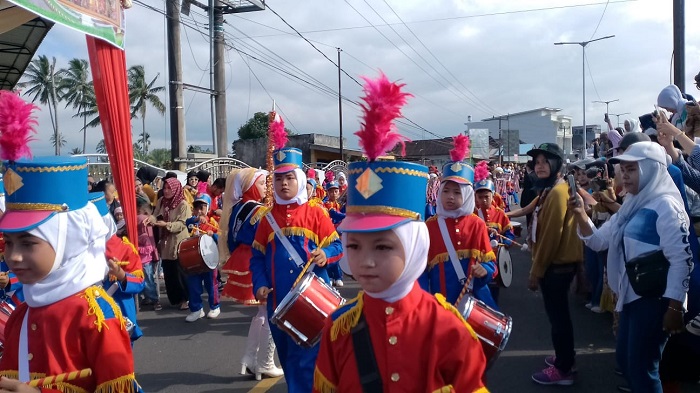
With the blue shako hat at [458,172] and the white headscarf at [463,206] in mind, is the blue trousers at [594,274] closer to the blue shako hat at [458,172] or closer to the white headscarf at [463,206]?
the blue shako hat at [458,172]

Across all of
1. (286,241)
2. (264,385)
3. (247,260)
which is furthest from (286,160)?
(264,385)

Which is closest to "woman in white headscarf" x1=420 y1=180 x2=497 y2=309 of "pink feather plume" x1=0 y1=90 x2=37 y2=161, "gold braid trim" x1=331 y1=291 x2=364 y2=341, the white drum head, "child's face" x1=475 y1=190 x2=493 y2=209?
"gold braid trim" x1=331 y1=291 x2=364 y2=341

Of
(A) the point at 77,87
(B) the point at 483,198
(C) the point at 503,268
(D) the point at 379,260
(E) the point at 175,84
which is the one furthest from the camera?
(A) the point at 77,87

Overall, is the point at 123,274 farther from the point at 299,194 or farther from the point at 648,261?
the point at 648,261

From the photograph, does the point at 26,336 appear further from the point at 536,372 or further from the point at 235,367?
the point at 536,372

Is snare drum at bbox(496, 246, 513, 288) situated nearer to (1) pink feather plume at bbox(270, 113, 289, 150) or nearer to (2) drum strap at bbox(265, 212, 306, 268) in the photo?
(2) drum strap at bbox(265, 212, 306, 268)

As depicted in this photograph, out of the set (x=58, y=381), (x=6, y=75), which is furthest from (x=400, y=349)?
(x=6, y=75)

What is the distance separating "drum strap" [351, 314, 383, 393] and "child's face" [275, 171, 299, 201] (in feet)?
7.97

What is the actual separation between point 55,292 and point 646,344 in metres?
3.37

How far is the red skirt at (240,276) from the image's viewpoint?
5707mm

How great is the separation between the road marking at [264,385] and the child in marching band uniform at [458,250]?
2.01 metres

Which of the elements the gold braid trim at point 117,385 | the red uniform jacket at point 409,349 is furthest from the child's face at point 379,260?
the gold braid trim at point 117,385

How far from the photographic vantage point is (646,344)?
3.43m

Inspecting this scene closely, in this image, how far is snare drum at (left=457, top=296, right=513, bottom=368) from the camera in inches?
119
